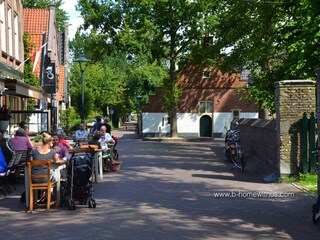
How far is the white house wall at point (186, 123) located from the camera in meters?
52.4

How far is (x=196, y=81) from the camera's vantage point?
52469 millimetres

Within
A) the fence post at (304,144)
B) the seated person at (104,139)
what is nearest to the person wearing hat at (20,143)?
Answer: the seated person at (104,139)

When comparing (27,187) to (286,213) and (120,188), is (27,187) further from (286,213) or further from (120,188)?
(286,213)

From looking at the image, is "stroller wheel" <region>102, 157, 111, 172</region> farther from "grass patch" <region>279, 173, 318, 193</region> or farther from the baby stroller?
the baby stroller

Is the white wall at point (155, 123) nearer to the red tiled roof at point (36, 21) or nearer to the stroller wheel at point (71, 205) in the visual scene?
the red tiled roof at point (36, 21)

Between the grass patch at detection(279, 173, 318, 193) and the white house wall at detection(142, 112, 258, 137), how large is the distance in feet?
128

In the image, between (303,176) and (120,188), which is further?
(303,176)

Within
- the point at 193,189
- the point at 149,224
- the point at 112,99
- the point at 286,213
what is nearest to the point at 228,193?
the point at 193,189

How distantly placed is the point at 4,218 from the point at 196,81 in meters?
44.7

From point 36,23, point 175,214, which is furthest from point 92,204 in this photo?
point 36,23

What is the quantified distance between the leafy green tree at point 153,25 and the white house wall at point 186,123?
7.51 m

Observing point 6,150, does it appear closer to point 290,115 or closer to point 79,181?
point 79,181

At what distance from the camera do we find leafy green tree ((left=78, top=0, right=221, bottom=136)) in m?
41.1

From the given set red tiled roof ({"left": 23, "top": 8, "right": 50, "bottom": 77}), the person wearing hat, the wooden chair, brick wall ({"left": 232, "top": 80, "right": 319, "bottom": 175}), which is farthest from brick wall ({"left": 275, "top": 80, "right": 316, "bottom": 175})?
red tiled roof ({"left": 23, "top": 8, "right": 50, "bottom": 77})
